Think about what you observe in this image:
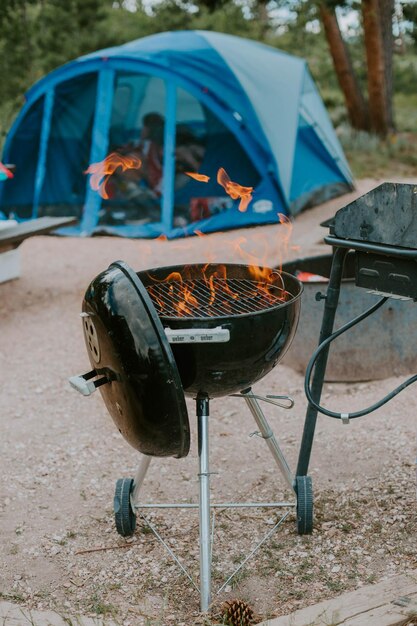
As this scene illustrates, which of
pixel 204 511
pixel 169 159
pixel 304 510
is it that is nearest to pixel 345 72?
pixel 169 159

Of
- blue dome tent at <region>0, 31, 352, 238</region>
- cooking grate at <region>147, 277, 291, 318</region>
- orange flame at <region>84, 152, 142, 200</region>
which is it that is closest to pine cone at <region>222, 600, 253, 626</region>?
cooking grate at <region>147, 277, 291, 318</region>

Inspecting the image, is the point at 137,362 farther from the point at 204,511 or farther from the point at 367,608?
the point at 367,608

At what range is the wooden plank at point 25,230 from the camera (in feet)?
18.7

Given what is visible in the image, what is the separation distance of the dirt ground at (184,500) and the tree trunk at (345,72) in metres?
9.20

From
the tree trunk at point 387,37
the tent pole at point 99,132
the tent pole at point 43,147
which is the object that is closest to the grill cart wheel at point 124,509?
the tent pole at point 99,132

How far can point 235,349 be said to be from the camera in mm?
2322

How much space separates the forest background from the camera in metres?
11.9

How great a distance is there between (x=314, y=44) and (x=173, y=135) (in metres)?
16.6

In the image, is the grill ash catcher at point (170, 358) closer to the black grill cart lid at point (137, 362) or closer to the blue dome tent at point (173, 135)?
the black grill cart lid at point (137, 362)

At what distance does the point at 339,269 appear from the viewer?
2713 millimetres

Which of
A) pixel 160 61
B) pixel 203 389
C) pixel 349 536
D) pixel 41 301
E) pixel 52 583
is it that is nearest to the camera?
pixel 203 389

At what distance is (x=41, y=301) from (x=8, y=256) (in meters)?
0.65

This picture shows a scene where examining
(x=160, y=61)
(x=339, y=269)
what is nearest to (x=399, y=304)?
(x=339, y=269)

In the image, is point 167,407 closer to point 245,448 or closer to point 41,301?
point 245,448
